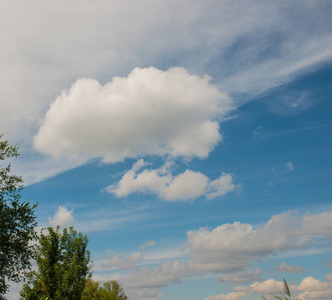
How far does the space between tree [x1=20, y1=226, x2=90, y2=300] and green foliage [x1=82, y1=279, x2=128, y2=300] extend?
37253mm

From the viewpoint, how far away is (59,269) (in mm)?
43469

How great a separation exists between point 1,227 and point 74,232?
64.9ft

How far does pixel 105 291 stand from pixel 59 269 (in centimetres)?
4888

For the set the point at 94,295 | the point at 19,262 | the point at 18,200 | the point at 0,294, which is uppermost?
the point at 18,200

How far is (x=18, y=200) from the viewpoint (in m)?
30.6

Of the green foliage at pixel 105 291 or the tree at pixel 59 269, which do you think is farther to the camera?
the green foliage at pixel 105 291

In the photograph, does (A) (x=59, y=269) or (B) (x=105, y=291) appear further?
(B) (x=105, y=291)

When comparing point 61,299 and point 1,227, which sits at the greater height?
point 1,227

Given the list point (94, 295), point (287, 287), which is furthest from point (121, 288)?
point (287, 287)

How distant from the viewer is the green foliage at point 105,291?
82.8 m

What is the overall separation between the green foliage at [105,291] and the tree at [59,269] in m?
37.3

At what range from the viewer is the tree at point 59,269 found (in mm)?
42688

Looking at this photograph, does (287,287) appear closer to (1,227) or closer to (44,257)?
(1,227)

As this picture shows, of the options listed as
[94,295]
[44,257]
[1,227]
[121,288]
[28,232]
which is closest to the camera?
[1,227]
